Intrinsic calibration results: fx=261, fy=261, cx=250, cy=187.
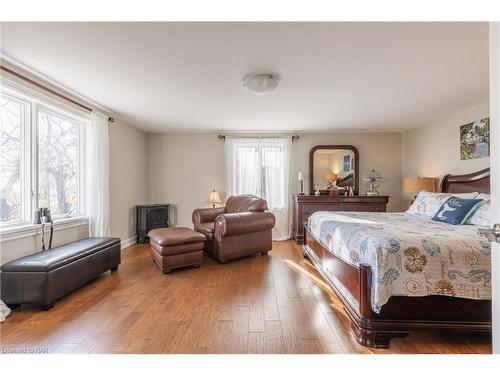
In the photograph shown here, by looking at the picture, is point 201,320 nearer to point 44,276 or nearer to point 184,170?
point 44,276

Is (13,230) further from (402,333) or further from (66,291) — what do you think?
(402,333)

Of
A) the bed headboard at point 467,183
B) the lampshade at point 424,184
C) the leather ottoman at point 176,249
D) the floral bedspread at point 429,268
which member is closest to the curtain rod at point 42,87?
the leather ottoman at point 176,249

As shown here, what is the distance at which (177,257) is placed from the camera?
331cm

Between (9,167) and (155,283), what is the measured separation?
185cm

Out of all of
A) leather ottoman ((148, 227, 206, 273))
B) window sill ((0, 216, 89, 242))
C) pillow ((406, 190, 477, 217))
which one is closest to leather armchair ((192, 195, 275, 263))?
leather ottoman ((148, 227, 206, 273))

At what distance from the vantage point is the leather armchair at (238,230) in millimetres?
3656

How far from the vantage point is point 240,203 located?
4500mm

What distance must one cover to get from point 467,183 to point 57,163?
5368mm

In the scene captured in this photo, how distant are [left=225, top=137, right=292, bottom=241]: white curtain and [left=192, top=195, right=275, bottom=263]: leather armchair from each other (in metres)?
0.98

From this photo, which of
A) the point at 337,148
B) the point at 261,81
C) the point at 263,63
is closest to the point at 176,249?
the point at 261,81

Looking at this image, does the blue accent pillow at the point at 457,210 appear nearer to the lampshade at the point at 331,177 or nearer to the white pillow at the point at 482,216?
the white pillow at the point at 482,216

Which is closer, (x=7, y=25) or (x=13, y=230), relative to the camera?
(x=7, y=25)

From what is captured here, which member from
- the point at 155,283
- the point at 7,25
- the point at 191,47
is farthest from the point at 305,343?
the point at 7,25

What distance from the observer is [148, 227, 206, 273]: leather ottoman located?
3.24 m
